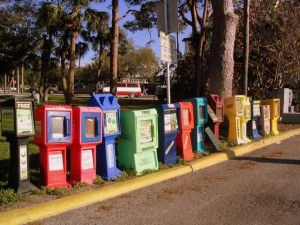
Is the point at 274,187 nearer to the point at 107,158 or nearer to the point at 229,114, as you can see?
the point at 107,158

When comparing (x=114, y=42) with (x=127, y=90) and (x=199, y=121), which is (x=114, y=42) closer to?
(x=199, y=121)

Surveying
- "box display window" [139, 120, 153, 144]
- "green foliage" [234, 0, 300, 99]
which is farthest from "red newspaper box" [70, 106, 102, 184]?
"green foliage" [234, 0, 300, 99]

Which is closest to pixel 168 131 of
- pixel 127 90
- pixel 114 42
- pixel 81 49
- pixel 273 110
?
pixel 273 110

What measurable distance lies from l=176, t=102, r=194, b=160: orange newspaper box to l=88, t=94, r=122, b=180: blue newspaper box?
1.83 meters

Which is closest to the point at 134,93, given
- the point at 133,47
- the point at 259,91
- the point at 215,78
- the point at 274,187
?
the point at 133,47

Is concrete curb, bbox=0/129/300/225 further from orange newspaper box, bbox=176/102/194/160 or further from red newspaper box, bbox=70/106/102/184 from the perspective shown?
red newspaper box, bbox=70/106/102/184

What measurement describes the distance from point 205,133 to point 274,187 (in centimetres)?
325

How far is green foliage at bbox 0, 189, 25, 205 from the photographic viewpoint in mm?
5549

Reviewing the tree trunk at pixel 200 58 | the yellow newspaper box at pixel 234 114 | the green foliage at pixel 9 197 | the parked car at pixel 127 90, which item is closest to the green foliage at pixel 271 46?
the tree trunk at pixel 200 58

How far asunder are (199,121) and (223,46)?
176 inches

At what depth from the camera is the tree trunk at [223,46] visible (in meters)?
13.1

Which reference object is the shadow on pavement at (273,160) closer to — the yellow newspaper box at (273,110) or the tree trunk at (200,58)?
the yellow newspaper box at (273,110)

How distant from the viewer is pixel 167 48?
9.38m

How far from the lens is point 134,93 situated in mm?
51781
